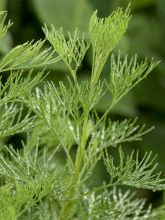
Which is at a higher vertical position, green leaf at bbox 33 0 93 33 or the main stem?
green leaf at bbox 33 0 93 33

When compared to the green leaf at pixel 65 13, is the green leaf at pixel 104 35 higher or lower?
lower

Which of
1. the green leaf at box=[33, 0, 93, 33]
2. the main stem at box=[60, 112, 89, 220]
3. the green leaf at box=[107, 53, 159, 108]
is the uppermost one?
the green leaf at box=[33, 0, 93, 33]

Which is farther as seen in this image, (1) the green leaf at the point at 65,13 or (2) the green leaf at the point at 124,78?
(1) the green leaf at the point at 65,13

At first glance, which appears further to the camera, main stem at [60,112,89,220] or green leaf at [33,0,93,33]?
green leaf at [33,0,93,33]

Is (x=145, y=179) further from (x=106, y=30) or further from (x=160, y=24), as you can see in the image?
(x=160, y=24)

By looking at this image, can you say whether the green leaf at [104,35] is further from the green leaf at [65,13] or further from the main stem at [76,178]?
the green leaf at [65,13]

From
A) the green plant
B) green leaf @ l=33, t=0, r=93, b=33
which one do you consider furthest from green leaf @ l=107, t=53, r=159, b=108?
green leaf @ l=33, t=0, r=93, b=33

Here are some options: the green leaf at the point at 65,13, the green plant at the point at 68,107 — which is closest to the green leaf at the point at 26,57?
the green plant at the point at 68,107

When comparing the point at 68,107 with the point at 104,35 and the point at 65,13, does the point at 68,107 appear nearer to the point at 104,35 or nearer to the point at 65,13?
the point at 104,35

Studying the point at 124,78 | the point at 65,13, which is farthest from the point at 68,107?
the point at 65,13

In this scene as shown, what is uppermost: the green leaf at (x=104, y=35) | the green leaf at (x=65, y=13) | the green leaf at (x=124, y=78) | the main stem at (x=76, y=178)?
the green leaf at (x=65, y=13)

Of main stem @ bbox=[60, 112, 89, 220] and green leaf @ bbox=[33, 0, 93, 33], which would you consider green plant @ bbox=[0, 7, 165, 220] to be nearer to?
main stem @ bbox=[60, 112, 89, 220]
